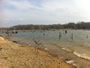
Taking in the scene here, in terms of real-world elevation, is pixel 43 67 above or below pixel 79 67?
above

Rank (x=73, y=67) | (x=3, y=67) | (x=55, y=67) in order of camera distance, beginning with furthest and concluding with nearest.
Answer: (x=73, y=67), (x=55, y=67), (x=3, y=67)

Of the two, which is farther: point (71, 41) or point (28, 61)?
point (71, 41)

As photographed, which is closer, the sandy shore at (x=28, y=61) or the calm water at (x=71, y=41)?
the sandy shore at (x=28, y=61)

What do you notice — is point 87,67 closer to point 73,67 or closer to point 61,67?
point 73,67

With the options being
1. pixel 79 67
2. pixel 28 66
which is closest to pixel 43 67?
pixel 28 66

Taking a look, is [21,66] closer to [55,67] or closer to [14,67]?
[14,67]

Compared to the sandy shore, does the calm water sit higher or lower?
lower

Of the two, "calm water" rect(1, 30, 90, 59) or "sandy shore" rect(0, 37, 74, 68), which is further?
"calm water" rect(1, 30, 90, 59)

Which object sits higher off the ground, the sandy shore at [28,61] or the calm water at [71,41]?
the sandy shore at [28,61]

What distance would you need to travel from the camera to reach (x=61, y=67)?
12.3m

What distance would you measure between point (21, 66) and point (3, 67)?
160cm

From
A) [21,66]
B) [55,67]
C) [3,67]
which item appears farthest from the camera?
[55,67]

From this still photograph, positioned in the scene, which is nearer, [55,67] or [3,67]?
[3,67]

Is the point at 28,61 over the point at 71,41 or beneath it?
over
